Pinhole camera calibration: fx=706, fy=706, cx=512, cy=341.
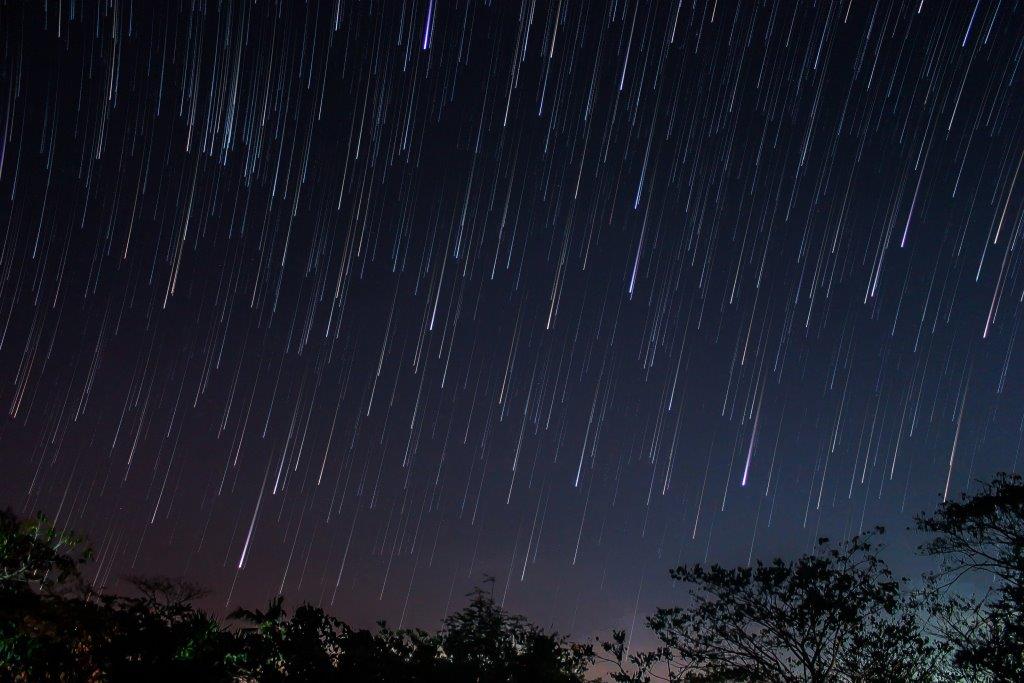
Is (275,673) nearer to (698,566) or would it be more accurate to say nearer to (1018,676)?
(698,566)

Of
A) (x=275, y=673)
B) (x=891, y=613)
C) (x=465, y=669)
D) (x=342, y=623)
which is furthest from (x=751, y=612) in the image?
(x=275, y=673)

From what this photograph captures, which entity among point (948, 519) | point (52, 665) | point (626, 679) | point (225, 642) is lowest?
point (52, 665)

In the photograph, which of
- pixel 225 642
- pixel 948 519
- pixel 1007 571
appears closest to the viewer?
pixel 225 642

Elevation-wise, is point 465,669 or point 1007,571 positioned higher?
point 1007,571

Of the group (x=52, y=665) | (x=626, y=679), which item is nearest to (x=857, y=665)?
(x=626, y=679)

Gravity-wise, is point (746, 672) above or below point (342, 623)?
above

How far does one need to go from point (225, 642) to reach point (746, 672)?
9848 millimetres

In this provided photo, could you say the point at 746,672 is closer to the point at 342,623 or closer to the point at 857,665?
the point at 857,665

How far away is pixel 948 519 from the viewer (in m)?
13.0

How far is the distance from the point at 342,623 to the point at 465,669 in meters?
2.80

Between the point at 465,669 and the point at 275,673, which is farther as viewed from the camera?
the point at 465,669

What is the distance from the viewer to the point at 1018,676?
10930 mm

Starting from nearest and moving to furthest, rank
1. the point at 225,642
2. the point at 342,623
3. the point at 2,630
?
1. the point at 2,630
2. the point at 225,642
3. the point at 342,623

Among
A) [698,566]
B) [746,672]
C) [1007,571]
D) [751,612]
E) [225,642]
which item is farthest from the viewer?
[698,566]
